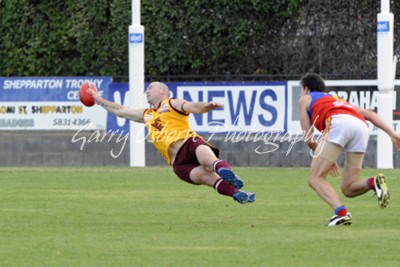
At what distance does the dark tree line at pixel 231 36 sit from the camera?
3041 centimetres

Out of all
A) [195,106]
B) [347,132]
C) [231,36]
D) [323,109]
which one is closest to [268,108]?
[231,36]

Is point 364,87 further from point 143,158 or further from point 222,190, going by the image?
point 222,190

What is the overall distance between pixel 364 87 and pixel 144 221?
1305 centimetres

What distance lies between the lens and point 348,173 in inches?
557

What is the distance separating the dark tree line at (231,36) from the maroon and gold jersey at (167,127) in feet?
45.7

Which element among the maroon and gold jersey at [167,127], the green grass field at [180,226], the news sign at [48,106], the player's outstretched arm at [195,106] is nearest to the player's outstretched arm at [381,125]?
the green grass field at [180,226]

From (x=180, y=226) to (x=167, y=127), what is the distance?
1.75 m

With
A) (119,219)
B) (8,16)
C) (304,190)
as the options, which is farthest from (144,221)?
(8,16)

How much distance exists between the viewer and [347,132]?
1391 centimetres

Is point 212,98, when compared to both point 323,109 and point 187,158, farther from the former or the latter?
point 323,109

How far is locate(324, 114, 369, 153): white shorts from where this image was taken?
13.9 m

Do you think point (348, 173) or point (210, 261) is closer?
point (210, 261)

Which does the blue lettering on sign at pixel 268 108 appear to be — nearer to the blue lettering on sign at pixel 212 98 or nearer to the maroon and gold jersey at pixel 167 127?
the blue lettering on sign at pixel 212 98

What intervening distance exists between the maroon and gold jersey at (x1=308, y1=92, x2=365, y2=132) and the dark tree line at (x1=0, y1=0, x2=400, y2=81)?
15.6 metres
